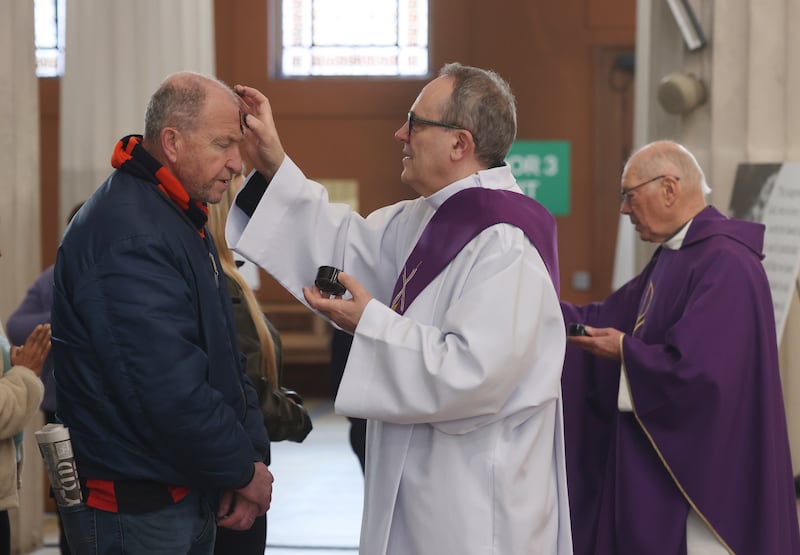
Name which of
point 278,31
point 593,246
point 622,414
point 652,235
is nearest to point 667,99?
point 652,235

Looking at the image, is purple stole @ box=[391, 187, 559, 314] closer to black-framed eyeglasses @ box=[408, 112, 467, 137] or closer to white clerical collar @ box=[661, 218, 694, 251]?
black-framed eyeglasses @ box=[408, 112, 467, 137]

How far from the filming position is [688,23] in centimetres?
577

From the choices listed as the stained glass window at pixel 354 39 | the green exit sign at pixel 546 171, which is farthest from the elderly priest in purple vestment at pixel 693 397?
the stained glass window at pixel 354 39

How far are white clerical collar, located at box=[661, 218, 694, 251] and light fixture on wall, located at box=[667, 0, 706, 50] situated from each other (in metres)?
2.19

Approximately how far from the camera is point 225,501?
249 centimetres

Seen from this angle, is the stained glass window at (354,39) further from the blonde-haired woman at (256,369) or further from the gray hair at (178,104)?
the gray hair at (178,104)

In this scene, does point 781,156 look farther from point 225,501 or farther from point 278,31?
point 278,31

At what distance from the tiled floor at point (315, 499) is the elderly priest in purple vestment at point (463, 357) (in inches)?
118

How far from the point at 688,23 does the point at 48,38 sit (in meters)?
7.43

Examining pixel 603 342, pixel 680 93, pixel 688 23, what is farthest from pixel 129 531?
pixel 688 23

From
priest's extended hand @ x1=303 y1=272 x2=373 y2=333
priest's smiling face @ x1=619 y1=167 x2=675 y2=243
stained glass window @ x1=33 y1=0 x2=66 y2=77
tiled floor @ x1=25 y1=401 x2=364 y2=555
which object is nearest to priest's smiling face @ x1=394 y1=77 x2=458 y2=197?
priest's extended hand @ x1=303 y1=272 x2=373 y2=333

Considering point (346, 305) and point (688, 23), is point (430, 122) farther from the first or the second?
point (688, 23)

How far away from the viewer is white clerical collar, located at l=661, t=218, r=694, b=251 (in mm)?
3885

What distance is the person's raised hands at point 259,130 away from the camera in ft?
9.16
